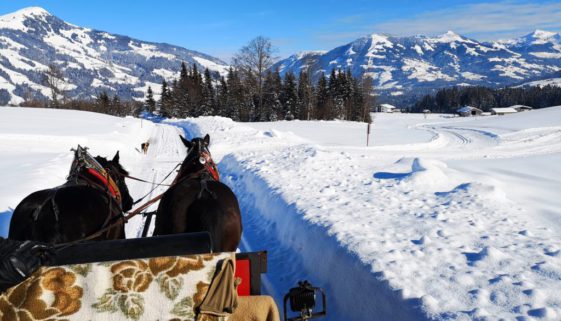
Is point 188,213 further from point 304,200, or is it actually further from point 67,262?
point 304,200

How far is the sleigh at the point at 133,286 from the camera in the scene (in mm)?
2256

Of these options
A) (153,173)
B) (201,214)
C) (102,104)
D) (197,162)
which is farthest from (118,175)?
(102,104)

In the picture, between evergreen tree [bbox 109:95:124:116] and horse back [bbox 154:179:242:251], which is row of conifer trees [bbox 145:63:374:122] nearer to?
evergreen tree [bbox 109:95:124:116]

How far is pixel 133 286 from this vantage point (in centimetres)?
235

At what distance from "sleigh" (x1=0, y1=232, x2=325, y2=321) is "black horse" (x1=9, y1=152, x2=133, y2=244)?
1669mm

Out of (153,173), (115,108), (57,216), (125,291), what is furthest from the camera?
(115,108)

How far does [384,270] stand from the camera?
406cm

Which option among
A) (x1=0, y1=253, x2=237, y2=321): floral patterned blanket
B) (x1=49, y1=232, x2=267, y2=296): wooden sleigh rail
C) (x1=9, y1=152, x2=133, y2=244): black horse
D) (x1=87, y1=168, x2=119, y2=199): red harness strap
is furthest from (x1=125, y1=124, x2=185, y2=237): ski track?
(x1=0, y1=253, x2=237, y2=321): floral patterned blanket

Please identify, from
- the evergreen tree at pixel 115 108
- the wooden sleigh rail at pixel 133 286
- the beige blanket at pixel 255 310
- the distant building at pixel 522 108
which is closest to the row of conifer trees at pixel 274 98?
the evergreen tree at pixel 115 108

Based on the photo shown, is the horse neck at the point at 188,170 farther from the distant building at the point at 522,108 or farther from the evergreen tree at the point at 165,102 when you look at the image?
the distant building at the point at 522,108

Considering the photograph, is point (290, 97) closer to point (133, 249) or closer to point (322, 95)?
point (322, 95)

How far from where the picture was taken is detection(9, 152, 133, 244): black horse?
385cm

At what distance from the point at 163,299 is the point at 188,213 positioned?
1930mm

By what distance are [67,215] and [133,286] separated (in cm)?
207
